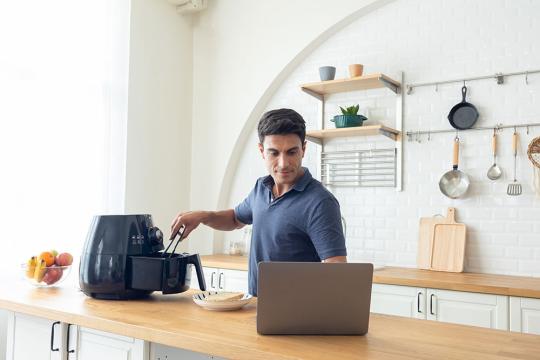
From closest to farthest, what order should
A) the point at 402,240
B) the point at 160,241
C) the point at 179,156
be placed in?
the point at 160,241, the point at 402,240, the point at 179,156

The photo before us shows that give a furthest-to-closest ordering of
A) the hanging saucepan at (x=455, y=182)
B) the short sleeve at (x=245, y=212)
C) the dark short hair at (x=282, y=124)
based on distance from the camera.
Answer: the hanging saucepan at (x=455, y=182)
the short sleeve at (x=245, y=212)
the dark short hair at (x=282, y=124)

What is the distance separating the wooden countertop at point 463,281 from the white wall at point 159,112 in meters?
1.93

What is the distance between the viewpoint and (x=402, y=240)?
12.4 ft

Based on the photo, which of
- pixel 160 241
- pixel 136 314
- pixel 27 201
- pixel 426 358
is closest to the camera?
pixel 426 358

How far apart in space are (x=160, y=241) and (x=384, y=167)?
2090mm

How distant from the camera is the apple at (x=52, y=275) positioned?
2.45 metres

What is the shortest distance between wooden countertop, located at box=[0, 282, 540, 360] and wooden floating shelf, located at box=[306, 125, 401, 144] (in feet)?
6.28

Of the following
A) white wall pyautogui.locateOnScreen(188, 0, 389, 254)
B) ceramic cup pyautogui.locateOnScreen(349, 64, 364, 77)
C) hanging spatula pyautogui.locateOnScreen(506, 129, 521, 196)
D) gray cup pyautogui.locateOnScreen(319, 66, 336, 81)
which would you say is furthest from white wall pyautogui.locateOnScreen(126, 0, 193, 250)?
hanging spatula pyautogui.locateOnScreen(506, 129, 521, 196)

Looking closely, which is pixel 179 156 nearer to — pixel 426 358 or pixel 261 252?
pixel 261 252

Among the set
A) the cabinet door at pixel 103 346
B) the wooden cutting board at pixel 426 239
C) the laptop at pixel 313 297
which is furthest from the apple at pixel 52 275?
the wooden cutting board at pixel 426 239

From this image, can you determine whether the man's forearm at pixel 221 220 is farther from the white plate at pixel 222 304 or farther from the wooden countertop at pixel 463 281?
the wooden countertop at pixel 463 281

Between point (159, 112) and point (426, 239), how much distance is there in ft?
7.68

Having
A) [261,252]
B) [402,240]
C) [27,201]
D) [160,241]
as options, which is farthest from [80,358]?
[402,240]

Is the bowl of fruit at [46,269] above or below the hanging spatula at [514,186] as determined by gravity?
below
